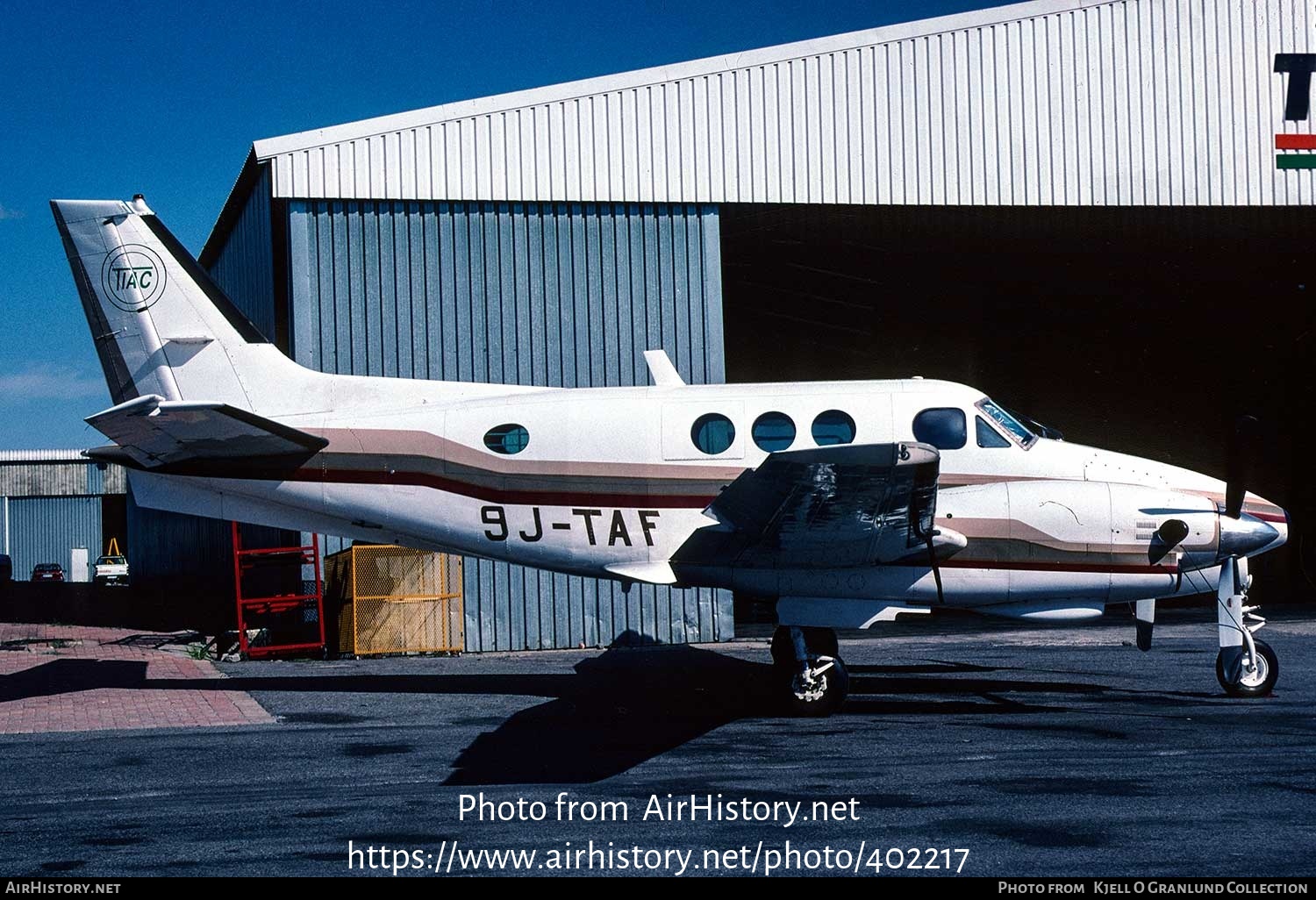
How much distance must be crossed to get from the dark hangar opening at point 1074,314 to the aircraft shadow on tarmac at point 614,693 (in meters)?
8.86

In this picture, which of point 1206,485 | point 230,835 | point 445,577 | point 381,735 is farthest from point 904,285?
point 230,835

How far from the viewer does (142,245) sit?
12758 millimetres

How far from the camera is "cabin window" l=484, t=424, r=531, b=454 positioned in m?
12.4

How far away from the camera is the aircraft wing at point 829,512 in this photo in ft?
31.6

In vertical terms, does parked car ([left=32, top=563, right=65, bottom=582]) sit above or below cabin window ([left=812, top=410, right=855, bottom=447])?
below

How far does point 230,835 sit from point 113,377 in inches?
288

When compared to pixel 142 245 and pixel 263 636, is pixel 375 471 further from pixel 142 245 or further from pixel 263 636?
pixel 263 636

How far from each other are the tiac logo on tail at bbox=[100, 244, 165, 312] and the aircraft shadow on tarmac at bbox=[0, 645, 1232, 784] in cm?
496

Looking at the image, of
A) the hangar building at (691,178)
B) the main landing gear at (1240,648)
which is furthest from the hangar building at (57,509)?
the main landing gear at (1240,648)

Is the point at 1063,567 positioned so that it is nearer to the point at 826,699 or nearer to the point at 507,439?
the point at 826,699

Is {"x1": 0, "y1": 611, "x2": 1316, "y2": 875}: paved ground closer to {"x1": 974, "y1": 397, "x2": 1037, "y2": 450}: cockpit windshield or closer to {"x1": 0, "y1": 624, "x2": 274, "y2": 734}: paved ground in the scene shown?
{"x1": 0, "y1": 624, "x2": 274, "y2": 734}: paved ground

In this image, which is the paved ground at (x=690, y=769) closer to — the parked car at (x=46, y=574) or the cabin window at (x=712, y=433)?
the cabin window at (x=712, y=433)

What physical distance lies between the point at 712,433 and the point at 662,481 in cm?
74

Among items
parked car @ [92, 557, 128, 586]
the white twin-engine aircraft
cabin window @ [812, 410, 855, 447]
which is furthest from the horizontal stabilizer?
parked car @ [92, 557, 128, 586]
